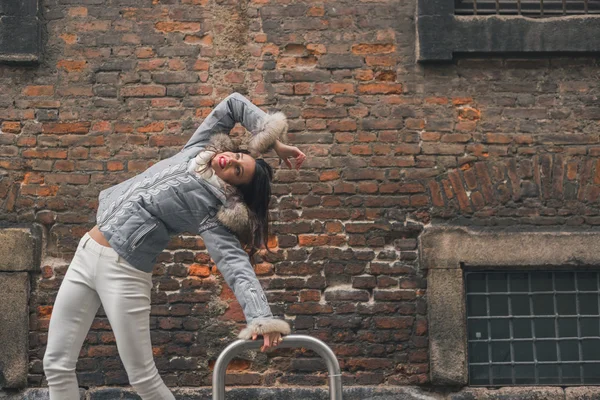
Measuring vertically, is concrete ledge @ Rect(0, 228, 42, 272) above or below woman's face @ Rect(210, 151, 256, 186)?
below

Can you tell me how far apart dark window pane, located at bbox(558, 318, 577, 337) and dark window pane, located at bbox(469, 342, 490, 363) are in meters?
0.50

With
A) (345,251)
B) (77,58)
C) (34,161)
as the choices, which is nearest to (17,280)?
(34,161)

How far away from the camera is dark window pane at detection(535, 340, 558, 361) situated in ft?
18.9

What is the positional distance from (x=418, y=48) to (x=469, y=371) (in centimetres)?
216

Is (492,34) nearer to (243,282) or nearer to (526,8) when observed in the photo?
(526,8)

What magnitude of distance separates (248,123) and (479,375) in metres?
2.62

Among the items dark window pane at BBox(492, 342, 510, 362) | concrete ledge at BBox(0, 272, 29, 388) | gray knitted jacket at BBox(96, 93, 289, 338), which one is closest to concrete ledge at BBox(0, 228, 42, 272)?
concrete ledge at BBox(0, 272, 29, 388)

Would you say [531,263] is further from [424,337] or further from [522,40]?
[522,40]

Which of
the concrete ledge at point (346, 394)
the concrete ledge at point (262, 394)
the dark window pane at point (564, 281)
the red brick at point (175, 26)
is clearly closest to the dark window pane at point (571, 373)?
the concrete ledge at point (346, 394)

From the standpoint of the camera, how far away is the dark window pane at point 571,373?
5758 mm

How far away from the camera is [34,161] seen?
581 cm

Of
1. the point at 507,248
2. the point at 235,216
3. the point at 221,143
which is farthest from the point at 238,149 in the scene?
the point at 507,248

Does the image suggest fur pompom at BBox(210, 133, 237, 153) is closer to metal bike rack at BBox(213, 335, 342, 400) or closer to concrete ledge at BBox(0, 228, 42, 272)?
metal bike rack at BBox(213, 335, 342, 400)

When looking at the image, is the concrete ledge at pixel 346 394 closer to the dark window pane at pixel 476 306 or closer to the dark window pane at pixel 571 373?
the dark window pane at pixel 571 373
